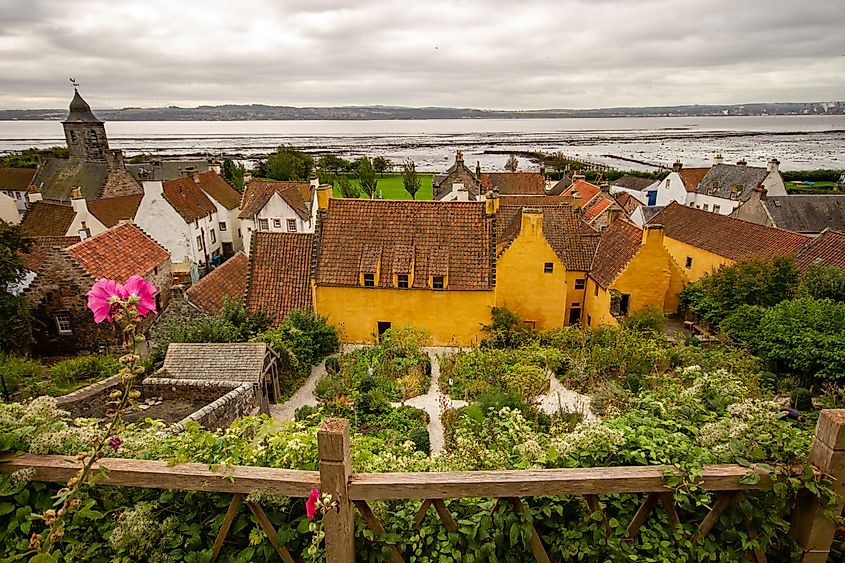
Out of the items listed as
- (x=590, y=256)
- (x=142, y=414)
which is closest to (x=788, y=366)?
(x=590, y=256)

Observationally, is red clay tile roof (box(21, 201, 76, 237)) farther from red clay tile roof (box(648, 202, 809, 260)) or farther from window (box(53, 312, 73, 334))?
red clay tile roof (box(648, 202, 809, 260))

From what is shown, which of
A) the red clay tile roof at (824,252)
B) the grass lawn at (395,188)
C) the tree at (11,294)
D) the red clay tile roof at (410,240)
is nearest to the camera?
the tree at (11,294)

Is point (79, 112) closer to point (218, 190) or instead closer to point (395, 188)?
point (218, 190)

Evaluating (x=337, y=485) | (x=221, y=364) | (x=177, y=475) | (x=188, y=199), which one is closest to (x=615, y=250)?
(x=221, y=364)

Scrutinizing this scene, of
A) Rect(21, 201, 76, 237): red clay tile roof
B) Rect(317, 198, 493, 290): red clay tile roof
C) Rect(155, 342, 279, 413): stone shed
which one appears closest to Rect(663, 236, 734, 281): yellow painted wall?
Rect(317, 198, 493, 290): red clay tile roof

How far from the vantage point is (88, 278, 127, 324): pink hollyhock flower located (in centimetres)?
313

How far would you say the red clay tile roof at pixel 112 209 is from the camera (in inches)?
1288

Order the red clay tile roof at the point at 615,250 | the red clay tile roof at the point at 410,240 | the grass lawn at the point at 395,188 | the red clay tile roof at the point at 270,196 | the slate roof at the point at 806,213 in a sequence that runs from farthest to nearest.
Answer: the grass lawn at the point at 395,188
the red clay tile roof at the point at 270,196
the slate roof at the point at 806,213
the red clay tile roof at the point at 615,250
the red clay tile roof at the point at 410,240

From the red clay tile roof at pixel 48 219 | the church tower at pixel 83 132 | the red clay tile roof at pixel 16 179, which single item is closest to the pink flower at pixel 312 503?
the red clay tile roof at pixel 48 219

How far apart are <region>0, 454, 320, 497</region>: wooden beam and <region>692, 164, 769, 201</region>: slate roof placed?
45.0 metres

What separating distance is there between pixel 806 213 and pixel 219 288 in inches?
1498

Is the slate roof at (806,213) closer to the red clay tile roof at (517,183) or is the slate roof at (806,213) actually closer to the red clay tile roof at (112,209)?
the red clay tile roof at (517,183)

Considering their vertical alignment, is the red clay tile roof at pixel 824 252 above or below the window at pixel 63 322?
above

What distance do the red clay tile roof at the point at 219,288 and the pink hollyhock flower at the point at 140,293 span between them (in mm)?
14999
